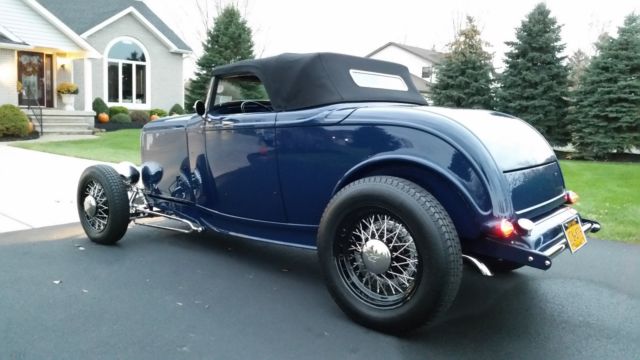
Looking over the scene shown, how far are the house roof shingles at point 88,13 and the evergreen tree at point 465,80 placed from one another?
42.7ft

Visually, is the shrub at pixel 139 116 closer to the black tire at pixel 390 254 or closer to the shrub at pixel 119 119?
the shrub at pixel 119 119

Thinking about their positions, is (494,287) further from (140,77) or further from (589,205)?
(140,77)

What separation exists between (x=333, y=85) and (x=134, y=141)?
13.8 meters

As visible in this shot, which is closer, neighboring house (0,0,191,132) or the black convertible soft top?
the black convertible soft top

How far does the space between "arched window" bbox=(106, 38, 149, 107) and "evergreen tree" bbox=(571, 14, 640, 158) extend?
18.0 m

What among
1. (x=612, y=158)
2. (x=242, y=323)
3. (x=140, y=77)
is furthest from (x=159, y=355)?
(x=140, y=77)

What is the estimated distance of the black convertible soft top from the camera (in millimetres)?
3600

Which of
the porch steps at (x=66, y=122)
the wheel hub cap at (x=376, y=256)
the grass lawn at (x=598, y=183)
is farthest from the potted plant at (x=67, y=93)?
the wheel hub cap at (x=376, y=256)

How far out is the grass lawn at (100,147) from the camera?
38.6 feet

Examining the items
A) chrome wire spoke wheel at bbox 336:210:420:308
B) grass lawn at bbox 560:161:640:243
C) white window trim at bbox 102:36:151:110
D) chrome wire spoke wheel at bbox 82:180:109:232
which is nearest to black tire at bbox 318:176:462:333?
chrome wire spoke wheel at bbox 336:210:420:308

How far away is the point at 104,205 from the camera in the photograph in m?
4.54

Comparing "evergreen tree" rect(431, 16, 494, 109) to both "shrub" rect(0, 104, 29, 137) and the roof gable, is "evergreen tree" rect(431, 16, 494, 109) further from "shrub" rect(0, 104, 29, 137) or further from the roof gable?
"shrub" rect(0, 104, 29, 137)

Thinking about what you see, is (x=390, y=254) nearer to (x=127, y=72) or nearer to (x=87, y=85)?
(x=87, y=85)

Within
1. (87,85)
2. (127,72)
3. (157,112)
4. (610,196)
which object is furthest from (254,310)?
(127,72)
